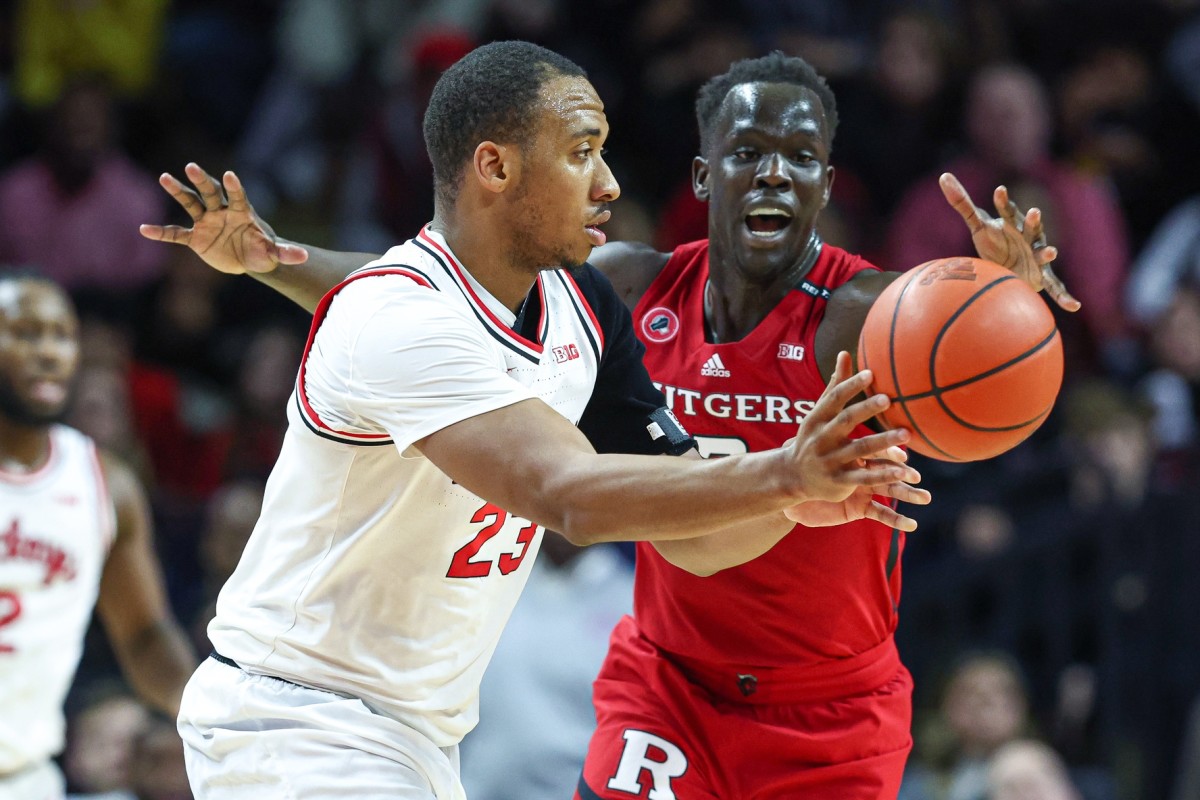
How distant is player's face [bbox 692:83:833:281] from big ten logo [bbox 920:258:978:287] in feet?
3.33

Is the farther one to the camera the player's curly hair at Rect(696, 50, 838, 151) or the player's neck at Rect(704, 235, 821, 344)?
the player's curly hair at Rect(696, 50, 838, 151)

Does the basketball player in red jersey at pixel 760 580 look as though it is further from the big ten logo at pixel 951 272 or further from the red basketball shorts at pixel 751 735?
the big ten logo at pixel 951 272

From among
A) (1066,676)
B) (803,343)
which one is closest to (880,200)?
(1066,676)

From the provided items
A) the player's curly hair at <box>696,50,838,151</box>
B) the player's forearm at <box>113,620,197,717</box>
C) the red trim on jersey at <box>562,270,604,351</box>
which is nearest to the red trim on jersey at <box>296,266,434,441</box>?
the red trim on jersey at <box>562,270,604,351</box>

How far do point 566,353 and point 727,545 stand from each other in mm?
574

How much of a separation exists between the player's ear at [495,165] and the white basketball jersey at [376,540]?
184mm

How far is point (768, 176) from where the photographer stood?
15.1 feet

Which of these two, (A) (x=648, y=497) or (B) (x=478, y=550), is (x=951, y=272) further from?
(B) (x=478, y=550)

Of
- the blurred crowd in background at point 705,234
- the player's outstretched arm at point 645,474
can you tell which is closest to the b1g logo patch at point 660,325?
the player's outstretched arm at point 645,474

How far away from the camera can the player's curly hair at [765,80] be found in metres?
4.82

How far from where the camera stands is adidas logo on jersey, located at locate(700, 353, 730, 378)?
4.57 m

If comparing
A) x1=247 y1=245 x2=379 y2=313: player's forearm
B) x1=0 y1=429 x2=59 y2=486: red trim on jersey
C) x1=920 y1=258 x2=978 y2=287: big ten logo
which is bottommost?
x1=0 y1=429 x2=59 y2=486: red trim on jersey

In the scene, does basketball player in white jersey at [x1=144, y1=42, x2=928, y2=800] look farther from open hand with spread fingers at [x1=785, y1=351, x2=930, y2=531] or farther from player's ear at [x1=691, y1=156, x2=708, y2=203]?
player's ear at [x1=691, y1=156, x2=708, y2=203]

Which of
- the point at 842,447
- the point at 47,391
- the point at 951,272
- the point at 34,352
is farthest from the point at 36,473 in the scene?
the point at 842,447
